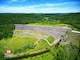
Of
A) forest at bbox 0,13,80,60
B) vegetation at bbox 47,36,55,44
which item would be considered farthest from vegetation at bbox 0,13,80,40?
vegetation at bbox 47,36,55,44

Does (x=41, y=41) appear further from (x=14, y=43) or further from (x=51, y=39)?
(x=14, y=43)

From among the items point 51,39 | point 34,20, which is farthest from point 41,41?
point 34,20

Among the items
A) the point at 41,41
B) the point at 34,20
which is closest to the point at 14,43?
the point at 41,41

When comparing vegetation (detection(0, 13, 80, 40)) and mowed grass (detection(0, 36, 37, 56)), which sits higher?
vegetation (detection(0, 13, 80, 40))

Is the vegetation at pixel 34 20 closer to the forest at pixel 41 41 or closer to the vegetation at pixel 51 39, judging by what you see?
the forest at pixel 41 41

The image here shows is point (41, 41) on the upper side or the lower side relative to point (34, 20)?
lower

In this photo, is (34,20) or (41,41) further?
(34,20)

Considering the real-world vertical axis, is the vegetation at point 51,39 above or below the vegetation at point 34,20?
below

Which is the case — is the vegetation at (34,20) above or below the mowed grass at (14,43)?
above

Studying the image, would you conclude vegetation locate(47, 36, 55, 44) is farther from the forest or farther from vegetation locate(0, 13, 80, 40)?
vegetation locate(0, 13, 80, 40)

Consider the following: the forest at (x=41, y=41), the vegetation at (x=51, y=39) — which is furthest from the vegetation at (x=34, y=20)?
the vegetation at (x=51, y=39)

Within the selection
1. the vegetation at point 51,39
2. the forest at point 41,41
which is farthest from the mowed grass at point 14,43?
the vegetation at point 51,39

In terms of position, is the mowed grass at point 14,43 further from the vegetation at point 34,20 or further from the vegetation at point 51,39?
the vegetation at point 51,39
